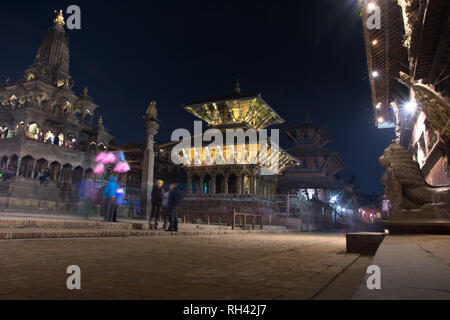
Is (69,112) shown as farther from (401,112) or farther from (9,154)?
(401,112)

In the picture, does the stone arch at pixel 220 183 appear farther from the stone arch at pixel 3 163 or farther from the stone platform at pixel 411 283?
the stone platform at pixel 411 283

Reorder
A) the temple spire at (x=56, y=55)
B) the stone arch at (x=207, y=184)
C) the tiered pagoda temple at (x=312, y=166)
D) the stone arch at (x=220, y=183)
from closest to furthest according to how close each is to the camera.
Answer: the stone arch at (x=220, y=183) < the stone arch at (x=207, y=184) < the tiered pagoda temple at (x=312, y=166) < the temple spire at (x=56, y=55)

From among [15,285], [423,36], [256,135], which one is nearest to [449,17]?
[423,36]

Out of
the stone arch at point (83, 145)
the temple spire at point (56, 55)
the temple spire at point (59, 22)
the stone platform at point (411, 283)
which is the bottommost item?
the stone platform at point (411, 283)

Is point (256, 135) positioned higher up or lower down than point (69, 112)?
lower down

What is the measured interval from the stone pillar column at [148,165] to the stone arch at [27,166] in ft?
75.9

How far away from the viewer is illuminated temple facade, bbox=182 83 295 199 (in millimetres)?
28625

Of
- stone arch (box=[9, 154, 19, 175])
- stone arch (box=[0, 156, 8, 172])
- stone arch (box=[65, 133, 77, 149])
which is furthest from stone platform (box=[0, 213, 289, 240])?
stone arch (box=[65, 133, 77, 149])

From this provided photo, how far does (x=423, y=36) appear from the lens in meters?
9.15

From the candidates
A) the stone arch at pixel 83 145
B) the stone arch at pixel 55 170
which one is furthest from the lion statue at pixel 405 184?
the stone arch at pixel 83 145

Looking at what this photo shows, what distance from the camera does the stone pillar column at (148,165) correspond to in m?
15.6

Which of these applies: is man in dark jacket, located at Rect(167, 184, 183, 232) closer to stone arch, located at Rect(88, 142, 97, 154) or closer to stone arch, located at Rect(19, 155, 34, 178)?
stone arch, located at Rect(19, 155, 34, 178)

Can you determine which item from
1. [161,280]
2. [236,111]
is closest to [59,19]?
[236,111]
